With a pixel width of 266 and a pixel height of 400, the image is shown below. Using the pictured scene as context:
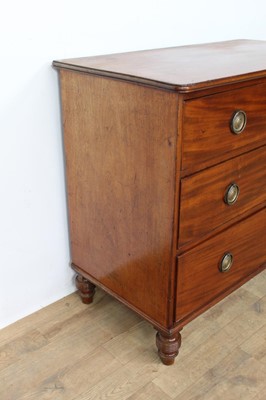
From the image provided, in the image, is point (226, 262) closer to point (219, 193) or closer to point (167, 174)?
point (219, 193)

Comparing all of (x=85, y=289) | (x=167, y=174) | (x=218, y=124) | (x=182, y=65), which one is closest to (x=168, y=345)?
(x=85, y=289)

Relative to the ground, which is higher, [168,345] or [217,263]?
[217,263]

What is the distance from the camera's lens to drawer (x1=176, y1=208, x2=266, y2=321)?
47.3 inches

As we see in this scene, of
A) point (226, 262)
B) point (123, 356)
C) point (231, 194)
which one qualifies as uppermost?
point (231, 194)

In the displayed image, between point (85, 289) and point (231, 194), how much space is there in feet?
1.96

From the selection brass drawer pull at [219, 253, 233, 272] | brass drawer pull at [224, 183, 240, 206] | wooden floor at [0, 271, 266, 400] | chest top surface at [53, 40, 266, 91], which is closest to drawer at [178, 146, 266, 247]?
brass drawer pull at [224, 183, 240, 206]

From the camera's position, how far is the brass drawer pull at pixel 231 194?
1.21m

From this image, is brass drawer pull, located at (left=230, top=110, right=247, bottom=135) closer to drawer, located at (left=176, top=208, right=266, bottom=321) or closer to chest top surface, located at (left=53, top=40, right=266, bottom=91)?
chest top surface, located at (left=53, top=40, right=266, bottom=91)

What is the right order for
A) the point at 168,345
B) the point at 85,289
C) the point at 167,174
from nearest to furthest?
the point at 167,174 → the point at 168,345 → the point at 85,289

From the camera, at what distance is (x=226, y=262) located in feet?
4.32

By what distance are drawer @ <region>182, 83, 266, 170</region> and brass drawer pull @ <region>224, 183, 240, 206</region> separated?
10cm

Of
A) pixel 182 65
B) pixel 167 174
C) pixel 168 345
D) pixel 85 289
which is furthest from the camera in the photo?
pixel 85 289

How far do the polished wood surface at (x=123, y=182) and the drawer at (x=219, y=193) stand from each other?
49 millimetres

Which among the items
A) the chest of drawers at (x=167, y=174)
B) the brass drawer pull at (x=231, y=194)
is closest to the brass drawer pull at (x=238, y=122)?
the chest of drawers at (x=167, y=174)
